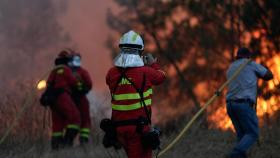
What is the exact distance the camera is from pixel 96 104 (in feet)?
40.8

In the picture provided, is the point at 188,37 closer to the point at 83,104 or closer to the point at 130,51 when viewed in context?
the point at 83,104

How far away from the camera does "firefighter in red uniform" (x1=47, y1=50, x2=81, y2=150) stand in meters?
9.90

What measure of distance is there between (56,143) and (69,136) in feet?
0.93

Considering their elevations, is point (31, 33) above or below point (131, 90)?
above

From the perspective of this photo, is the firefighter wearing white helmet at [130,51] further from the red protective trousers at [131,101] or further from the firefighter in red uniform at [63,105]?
the firefighter in red uniform at [63,105]

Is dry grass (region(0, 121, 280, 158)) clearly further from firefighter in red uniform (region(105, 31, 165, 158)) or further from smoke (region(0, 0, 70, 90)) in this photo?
smoke (region(0, 0, 70, 90))

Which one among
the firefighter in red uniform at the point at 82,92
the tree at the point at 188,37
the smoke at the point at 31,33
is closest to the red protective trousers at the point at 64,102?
the firefighter in red uniform at the point at 82,92

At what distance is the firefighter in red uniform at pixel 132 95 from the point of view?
5.61 meters

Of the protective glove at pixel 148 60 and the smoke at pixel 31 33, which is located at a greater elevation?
the smoke at pixel 31 33

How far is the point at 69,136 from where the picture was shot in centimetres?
1005

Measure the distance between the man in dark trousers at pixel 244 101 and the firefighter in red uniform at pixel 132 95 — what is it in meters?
→ 2.21

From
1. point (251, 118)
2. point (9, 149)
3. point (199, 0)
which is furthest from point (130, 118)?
point (199, 0)

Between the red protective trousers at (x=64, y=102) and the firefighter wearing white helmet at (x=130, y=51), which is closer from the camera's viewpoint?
the firefighter wearing white helmet at (x=130, y=51)

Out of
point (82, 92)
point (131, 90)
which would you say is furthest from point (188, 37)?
point (131, 90)
